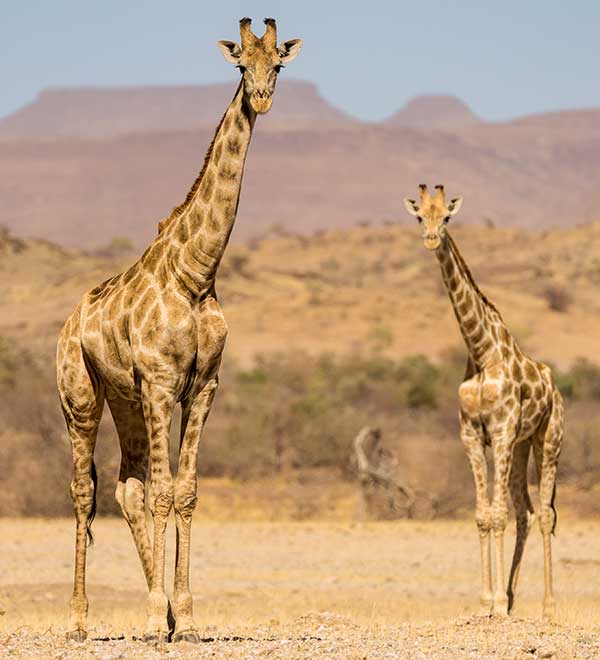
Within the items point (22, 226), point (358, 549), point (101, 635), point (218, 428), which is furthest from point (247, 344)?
point (22, 226)

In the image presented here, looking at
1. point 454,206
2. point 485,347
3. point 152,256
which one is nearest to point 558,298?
point 454,206

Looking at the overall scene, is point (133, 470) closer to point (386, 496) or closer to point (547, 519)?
point (547, 519)

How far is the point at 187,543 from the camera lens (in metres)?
9.95

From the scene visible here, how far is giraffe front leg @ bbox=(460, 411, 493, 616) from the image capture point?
42.7ft

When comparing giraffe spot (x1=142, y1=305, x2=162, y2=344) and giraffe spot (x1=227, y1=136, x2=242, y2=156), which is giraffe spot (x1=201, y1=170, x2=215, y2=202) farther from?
giraffe spot (x1=142, y1=305, x2=162, y2=344)

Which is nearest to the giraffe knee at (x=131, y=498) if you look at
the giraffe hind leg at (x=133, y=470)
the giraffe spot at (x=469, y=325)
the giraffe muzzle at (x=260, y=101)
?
the giraffe hind leg at (x=133, y=470)

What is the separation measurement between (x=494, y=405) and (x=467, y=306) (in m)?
0.93

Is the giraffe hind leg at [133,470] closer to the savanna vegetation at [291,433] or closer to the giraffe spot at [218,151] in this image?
the giraffe spot at [218,151]

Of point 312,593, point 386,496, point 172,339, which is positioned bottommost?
point 312,593

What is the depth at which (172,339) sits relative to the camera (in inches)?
388

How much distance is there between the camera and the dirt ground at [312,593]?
9688 mm

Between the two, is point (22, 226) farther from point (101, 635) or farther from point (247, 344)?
point (101, 635)

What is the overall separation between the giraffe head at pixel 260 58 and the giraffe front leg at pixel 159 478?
194cm

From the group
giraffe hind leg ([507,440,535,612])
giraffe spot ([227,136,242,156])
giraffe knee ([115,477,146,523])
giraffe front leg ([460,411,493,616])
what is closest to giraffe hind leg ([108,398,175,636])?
giraffe knee ([115,477,146,523])
